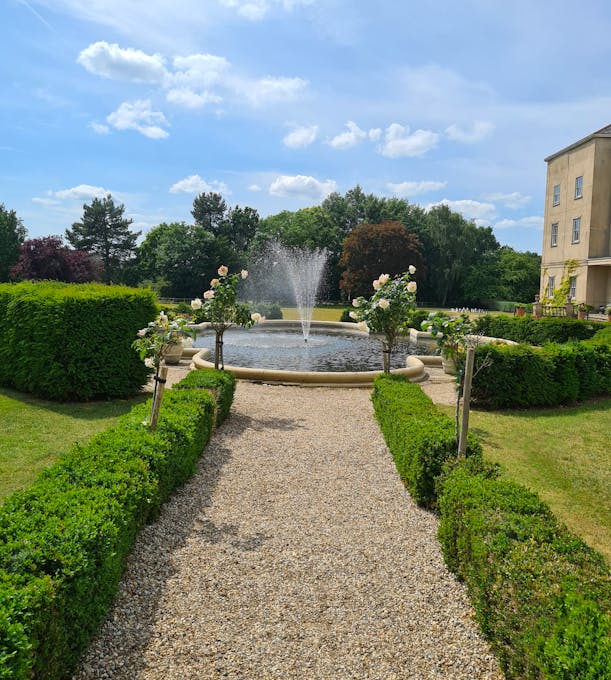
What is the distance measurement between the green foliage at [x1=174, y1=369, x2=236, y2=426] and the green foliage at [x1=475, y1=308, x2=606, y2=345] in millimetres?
12476

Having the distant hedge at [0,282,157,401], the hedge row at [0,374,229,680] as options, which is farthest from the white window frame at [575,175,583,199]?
the hedge row at [0,374,229,680]

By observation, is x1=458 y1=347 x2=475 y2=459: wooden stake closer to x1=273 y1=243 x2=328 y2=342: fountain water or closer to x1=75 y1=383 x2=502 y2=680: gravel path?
x1=75 y1=383 x2=502 y2=680: gravel path

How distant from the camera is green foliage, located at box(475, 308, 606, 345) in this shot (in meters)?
18.3

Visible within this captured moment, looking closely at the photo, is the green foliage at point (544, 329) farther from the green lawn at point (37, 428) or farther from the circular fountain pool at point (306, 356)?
the green lawn at point (37, 428)

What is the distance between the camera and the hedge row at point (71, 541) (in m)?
2.32

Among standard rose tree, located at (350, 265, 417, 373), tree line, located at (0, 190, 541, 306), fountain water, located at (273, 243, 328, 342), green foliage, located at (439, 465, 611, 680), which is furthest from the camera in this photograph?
tree line, located at (0, 190, 541, 306)

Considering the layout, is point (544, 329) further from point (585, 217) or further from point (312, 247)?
point (312, 247)

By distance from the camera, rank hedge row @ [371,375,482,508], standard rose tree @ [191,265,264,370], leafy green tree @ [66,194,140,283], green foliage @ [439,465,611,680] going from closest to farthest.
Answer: green foliage @ [439,465,611,680], hedge row @ [371,375,482,508], standard rose tree @ [191,265,264,370], leafy green tree @ [66,194,140,283]

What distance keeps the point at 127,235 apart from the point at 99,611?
5469 cm

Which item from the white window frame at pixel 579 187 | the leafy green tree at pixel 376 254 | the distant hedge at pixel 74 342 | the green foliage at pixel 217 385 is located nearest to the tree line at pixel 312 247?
the leafy green tree at pixel 376 254

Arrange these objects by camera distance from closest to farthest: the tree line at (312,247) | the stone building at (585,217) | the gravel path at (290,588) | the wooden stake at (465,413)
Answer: the gravel path at (290,588)
the wooden stake at (465,413)
the stone building at (585,217)
the tree line at (312,247)

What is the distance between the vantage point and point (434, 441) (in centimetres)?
496

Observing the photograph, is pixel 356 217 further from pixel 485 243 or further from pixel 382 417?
pixel 382 417

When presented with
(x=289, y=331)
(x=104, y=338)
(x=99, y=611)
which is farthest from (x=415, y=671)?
(x=289, y=331)
